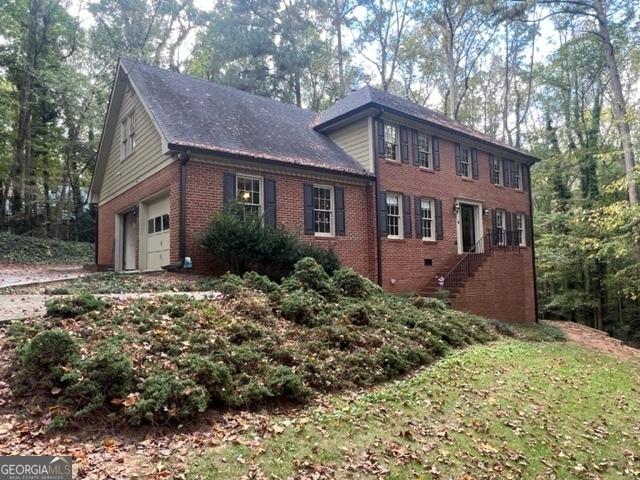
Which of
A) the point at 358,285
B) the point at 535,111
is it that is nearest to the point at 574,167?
the point at 535,111

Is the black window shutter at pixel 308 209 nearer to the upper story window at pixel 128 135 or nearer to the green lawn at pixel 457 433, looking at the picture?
the upper story window at pixel 128 135

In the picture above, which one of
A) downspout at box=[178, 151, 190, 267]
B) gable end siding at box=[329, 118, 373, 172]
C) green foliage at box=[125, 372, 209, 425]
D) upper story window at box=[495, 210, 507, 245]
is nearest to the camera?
green foliage at box=[125, 372, 209, 425]

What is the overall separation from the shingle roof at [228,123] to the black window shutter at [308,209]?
27.3 inches

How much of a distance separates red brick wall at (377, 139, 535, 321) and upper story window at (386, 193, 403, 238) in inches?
9.0

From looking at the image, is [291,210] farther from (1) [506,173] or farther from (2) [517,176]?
(2) [517,176]

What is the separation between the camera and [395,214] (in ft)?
45.7

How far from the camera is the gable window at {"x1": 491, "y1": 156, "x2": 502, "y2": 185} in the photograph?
17741mm

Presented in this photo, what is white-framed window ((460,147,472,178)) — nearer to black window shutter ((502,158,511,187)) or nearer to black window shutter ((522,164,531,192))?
black window shutter ((502,158,511,187))

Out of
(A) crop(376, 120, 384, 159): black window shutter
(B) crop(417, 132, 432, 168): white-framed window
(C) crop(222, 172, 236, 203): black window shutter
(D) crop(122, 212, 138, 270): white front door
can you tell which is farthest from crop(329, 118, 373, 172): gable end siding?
(D) crop(122, 212, 138, 270): white front door

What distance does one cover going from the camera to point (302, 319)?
6.43m

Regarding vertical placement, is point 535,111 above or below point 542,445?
above

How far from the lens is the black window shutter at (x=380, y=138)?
535 inches

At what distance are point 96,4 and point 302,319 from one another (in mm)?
25461

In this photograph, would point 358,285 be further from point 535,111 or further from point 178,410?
point 535,111
